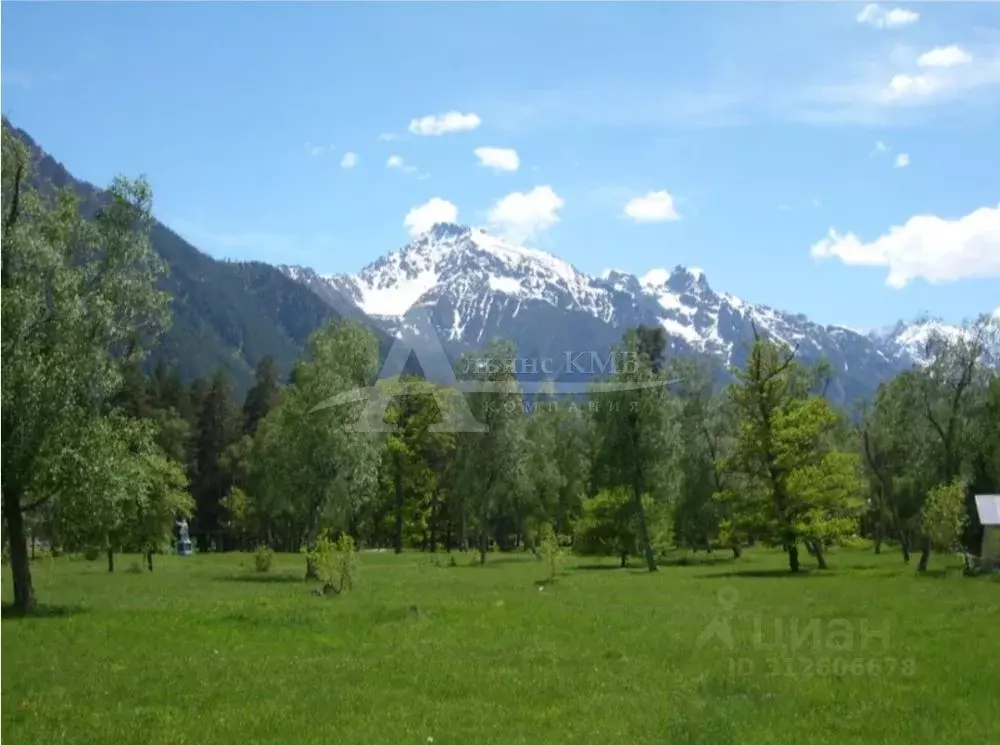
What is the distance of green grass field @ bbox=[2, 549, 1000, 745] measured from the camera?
13.8 m

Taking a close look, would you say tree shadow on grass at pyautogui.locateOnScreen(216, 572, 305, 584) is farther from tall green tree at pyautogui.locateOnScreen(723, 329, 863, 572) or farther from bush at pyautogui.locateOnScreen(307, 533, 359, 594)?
tall green tree at pyautogui.locateOnScreen(723, 329, 863, 572)

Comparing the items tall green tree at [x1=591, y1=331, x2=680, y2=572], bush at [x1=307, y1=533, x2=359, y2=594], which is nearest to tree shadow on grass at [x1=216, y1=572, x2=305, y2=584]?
bush at [x1=307, y1=533, x2=359, y2=594]

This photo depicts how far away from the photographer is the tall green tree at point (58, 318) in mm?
26609

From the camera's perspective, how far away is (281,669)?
1861 cm

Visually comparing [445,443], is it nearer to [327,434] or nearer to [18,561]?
[327,434]

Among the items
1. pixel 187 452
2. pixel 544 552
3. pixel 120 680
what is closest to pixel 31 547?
pixel 187 452

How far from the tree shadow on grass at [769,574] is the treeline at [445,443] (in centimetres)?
174

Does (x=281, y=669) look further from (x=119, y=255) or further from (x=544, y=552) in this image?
(x=544, y=552)

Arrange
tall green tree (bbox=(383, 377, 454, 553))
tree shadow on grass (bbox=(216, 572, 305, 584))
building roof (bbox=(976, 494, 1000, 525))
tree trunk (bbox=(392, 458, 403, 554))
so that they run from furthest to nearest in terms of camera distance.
→ tree trunk (bbox=(392, 458, 403, 554)), tall green tree (bbox=(383, 377, 454, 553)), building roof (bbox=(976, 494, 1000, 525)), tree shadow on grass (bbox=(216, 572, 305, 584))

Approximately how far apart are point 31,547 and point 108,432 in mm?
43835

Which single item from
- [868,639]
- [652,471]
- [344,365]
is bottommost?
[868,639]

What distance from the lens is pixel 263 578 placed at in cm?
4588

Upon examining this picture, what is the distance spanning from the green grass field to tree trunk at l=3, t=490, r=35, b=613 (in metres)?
0.84

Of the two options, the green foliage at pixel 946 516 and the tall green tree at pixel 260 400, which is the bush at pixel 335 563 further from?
the tall green tree at pixel 260 400
